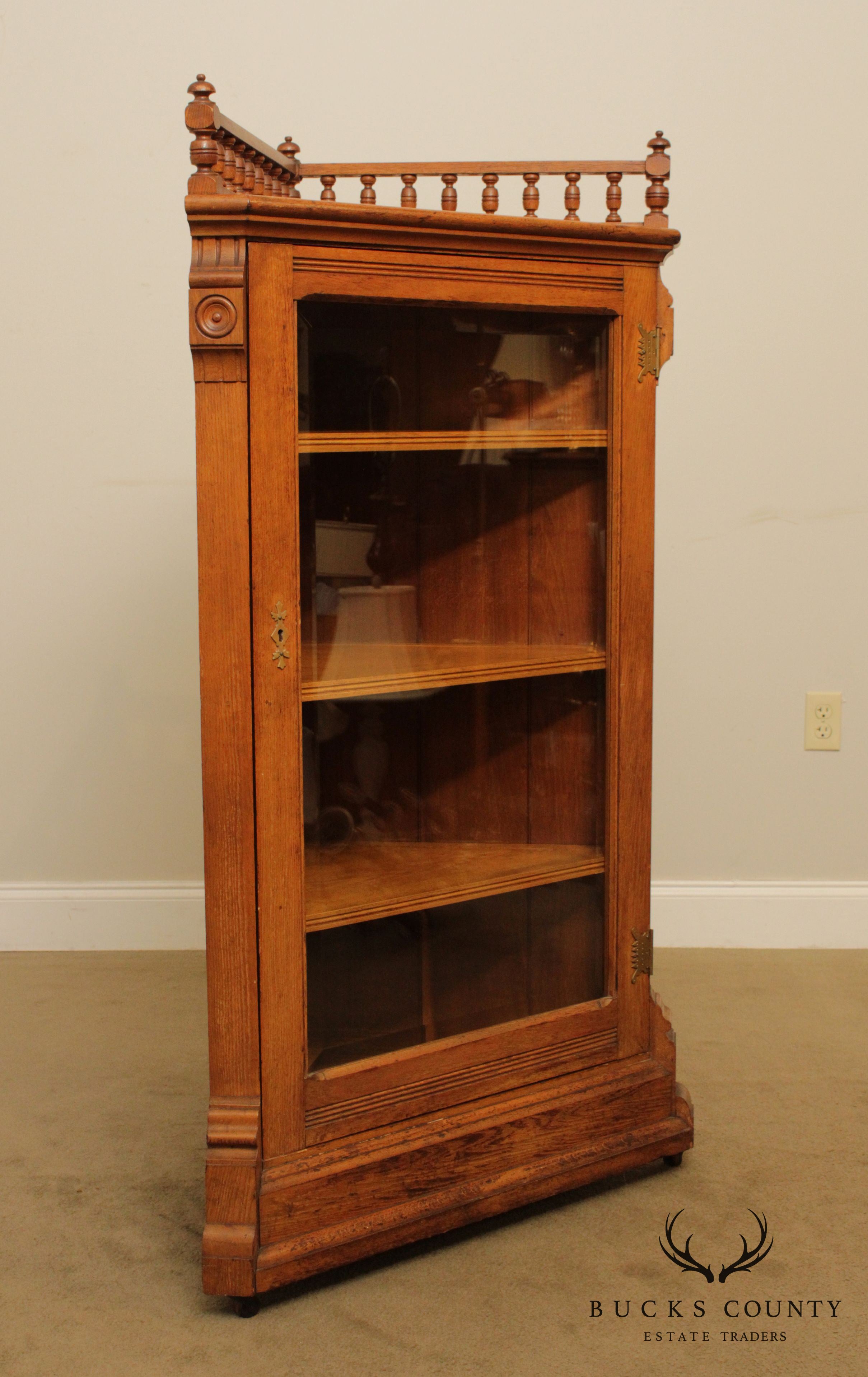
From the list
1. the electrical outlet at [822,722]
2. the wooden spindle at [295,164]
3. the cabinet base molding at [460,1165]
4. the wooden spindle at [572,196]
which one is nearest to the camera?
the cabinet base molding at [460,1165]

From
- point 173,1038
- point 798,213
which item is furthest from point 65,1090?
point 798,213

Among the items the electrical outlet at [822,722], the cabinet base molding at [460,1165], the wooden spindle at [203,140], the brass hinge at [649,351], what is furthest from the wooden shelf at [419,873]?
the electrical outlet at [822,722]

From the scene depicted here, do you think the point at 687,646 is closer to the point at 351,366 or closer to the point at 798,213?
the point at 798,213

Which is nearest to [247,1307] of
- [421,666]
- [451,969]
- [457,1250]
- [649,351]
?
[457,1250]

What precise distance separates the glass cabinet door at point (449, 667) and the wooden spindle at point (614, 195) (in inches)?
5.3

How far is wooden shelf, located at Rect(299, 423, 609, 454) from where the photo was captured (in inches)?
51.6

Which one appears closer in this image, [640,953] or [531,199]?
[531,199]

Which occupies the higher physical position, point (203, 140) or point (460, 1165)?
point (203, 140)

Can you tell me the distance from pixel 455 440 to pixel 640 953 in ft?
2.35

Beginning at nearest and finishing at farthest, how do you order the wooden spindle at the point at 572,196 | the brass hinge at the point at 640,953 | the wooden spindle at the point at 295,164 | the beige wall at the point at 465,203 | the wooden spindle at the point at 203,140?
1. the wooden spindle at the point at 203,140
2. the wooden spindle at the point at 572,196
3. the brass hinge at the point at 640,953
4. the wooden spindle at the point at 295,164
5. the beige wall at the point at 465,203

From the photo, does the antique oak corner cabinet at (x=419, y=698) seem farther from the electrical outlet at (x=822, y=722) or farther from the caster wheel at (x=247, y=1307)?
the electrical outlet at (x=822, y=722)

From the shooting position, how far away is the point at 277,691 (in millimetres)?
1291

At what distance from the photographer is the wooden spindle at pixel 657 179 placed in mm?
1411

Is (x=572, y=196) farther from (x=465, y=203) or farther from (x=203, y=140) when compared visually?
(x=465, y=203)
